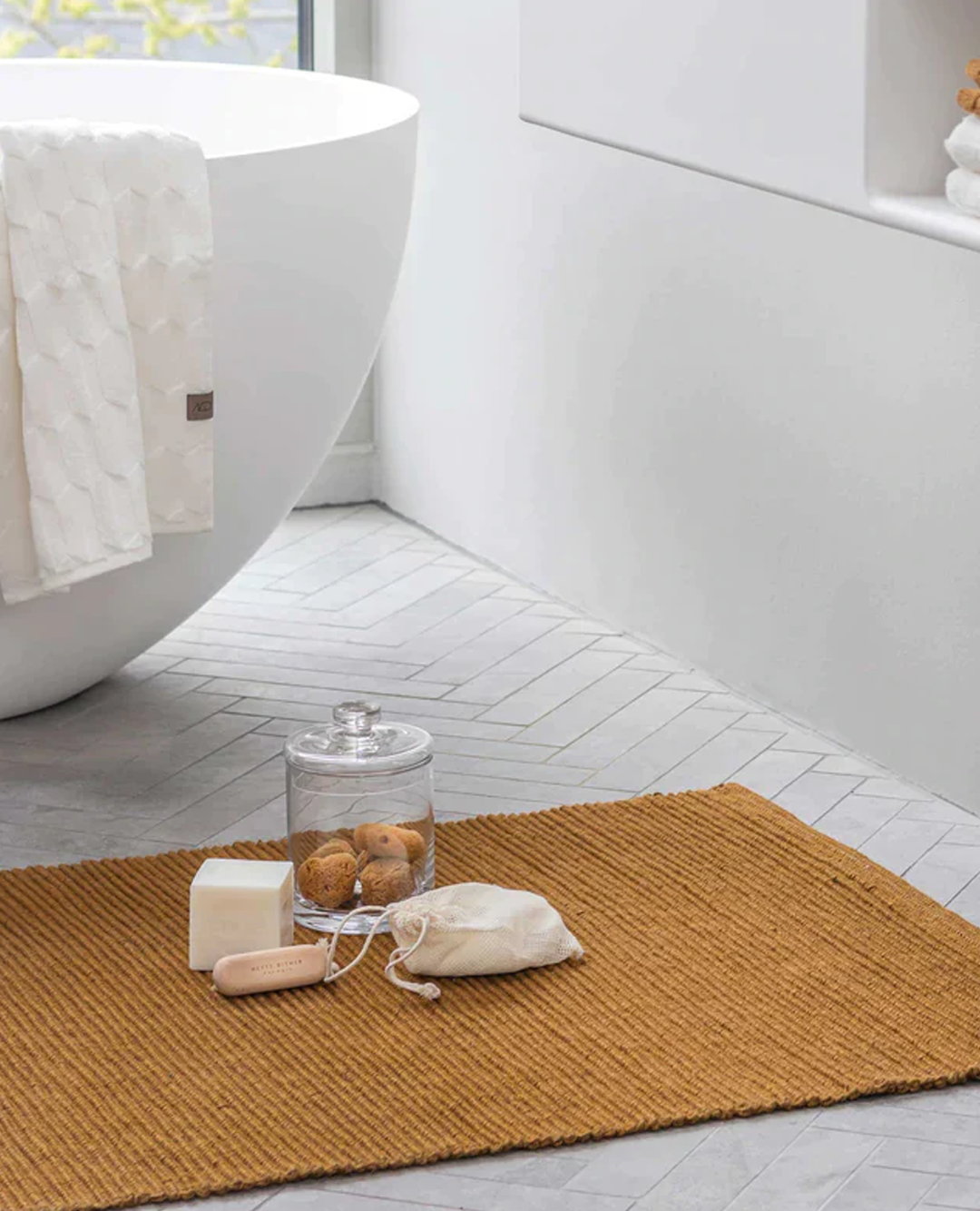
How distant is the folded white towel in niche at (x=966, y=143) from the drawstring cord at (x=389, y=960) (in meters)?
1.00

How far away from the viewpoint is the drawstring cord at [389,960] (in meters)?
2.29

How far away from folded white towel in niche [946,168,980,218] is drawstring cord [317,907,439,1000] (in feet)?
3.19

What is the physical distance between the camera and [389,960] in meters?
2.37

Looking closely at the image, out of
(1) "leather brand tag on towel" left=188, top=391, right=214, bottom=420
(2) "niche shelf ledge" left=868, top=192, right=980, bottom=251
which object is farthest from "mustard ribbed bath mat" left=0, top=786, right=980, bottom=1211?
(2) "niche shelf ledge" left=868, top=192, right=980, bottom=251

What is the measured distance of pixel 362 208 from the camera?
9.72 ft

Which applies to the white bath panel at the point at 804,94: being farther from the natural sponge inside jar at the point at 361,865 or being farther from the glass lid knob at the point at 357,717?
the natural sponge inside jar at the point at 361,865

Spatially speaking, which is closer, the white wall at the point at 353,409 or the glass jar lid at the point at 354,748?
the glass jar lid at the point at 354,748

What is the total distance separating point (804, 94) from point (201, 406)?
3.79ft

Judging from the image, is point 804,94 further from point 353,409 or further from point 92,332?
point 353,409

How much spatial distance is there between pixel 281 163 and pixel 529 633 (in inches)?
40.8

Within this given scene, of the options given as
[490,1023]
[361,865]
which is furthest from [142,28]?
[490,1023]

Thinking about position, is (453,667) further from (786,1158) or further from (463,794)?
(786,1158)

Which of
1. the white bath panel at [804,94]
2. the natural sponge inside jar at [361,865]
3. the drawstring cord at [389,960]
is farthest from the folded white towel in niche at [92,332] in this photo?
the white bath panel at [804,94]

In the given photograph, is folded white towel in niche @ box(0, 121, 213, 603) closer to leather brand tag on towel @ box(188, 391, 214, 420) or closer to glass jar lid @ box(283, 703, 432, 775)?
leather brand tag on towel @ box(188, 391, 214, 420)
